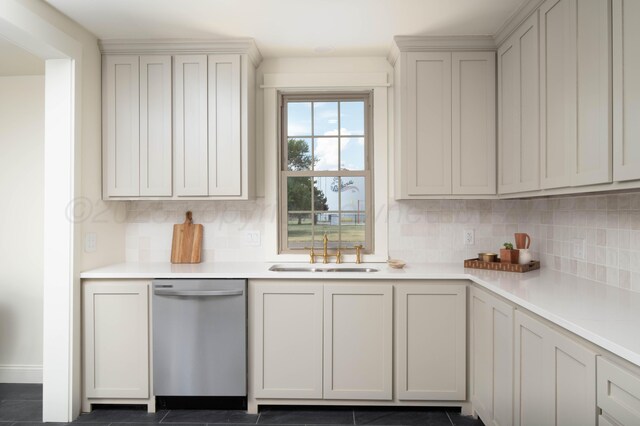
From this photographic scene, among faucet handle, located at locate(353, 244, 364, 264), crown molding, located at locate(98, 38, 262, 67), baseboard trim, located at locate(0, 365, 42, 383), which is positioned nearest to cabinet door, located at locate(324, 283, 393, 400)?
faucet handle, located at locate(353, 244, 364, 264)

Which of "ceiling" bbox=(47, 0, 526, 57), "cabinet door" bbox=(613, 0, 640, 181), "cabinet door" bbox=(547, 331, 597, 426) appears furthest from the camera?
"ceiling" bbox=(47, 0, 526, 57)

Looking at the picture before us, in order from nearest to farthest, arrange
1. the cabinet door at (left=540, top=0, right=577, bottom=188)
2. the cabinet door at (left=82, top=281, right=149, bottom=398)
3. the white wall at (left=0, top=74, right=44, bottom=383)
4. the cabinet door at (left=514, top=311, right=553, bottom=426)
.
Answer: the cabinet door at (left=514, top=311, right=553, bottom=426)
the cabinet door at (left=540, top=0, right=577, bottom=188)
the cabinet door at (left=82, top=281, right=149, bottom=398)
the white wall at (left=0, top=74, right=44, bottom=383)

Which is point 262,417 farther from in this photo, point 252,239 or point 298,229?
point 298,229

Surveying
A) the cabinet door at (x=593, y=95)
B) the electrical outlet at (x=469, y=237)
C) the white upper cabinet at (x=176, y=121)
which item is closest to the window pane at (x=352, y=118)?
the white upper cabinet at (x=176, y=121)

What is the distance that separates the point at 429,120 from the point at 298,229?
1.32m

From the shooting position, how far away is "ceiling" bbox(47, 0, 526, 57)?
7.99ft

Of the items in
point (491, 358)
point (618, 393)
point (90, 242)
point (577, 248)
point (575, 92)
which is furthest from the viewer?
point (90, 242)

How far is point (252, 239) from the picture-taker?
10.7 feet

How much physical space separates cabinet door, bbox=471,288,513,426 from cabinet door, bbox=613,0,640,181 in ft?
2.69

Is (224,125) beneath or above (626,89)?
above

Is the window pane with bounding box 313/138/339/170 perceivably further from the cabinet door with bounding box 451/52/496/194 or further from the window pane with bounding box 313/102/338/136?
the cabinet door with bounding box 451/52/496/194

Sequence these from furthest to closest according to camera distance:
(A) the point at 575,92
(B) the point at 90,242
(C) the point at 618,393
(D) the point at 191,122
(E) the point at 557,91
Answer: (D) the point at 191,122
(B) the point at 90,242
(E) the point at 557,91
(A) the point at 575,92
(C) the point at 618,393

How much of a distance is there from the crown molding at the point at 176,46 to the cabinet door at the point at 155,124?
0.20ft

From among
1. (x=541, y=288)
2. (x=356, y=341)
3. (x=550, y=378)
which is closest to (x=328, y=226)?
(x=356, y=341)
